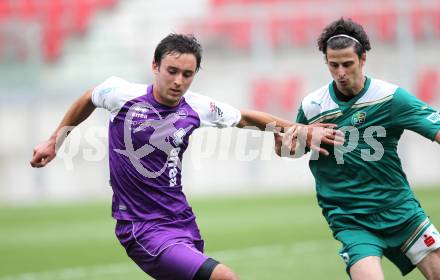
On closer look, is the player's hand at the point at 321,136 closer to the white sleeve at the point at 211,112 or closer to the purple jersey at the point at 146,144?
the white sleeve at the point at 211,112

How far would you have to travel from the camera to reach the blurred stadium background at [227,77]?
2092 centimetres

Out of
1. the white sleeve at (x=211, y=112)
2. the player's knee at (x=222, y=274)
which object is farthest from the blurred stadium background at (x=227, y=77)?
the player's knee at (x=222, y=274)

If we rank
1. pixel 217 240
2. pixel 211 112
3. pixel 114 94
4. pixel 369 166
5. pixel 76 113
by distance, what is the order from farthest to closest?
pixel 217 240
pixel 76 113
pixel 211 112
pixel 114 94
pixel 369 166

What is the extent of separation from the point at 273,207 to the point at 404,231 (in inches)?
448

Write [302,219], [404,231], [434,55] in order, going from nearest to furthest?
[404,231] → [302,219] → [434,55]

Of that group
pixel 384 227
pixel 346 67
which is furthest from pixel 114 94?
pixel 384 227

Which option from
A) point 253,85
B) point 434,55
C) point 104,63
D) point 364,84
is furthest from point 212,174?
point 364,84

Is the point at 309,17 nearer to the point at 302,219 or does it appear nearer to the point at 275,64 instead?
the point at 275,64

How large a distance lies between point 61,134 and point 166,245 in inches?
53.6

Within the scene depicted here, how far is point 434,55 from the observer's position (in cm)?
2120

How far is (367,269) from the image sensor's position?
5.92m

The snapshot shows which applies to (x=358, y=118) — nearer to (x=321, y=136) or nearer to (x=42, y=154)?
(x=321, y=136)

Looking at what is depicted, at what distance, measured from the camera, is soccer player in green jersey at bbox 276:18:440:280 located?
20.5 ft

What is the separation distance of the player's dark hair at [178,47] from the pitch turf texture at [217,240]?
12.7ft
